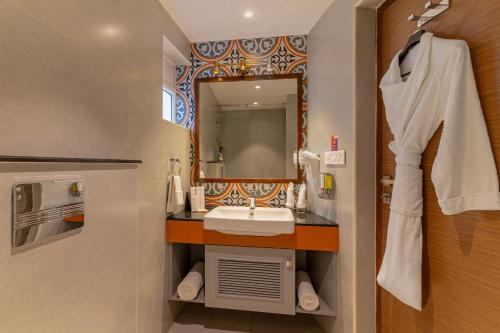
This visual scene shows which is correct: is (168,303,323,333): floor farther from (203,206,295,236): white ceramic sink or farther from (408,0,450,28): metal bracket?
(408,0,450,28): metal bracket

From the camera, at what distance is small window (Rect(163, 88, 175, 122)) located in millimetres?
2293

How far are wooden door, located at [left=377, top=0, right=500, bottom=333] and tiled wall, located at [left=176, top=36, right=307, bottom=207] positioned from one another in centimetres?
107

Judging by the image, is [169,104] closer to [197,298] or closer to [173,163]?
[173,163]

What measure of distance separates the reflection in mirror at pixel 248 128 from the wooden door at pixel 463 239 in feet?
3.72

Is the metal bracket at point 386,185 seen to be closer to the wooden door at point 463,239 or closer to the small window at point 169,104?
the wooden door at point 463,239

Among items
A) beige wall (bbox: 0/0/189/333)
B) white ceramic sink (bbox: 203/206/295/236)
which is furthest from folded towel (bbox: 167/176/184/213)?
white ceramic sink (bbox: 203/206/295/236)

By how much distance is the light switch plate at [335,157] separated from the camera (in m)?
1.57

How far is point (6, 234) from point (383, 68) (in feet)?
6.09

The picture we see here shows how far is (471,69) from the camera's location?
33.8 inches

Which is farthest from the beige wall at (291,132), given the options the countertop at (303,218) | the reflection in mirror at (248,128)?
the countertop at (303,218)

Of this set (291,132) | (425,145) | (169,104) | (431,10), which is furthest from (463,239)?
(169,104)

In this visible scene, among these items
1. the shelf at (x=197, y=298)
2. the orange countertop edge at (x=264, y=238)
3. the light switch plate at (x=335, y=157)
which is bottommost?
the shelf at (x=197, y=298)

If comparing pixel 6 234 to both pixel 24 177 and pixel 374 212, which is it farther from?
pixel 374 212

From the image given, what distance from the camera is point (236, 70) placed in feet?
7.75
